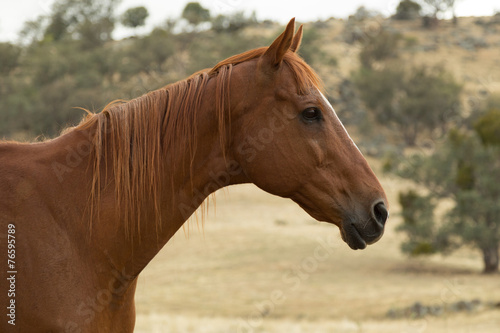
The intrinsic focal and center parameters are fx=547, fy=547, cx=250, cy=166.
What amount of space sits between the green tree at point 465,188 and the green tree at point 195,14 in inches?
1937

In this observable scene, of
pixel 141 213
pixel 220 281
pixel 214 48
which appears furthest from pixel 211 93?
pixel 214 48

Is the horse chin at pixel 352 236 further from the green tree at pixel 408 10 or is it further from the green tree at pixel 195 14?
the green tree at pixel 408 10

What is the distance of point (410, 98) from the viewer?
52156mm

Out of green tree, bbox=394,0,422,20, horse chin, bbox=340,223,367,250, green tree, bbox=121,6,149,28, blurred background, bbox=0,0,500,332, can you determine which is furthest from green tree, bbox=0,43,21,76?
green tree, bbox=394,0,422,20

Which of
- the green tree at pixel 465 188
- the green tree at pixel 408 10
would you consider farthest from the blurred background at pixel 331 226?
the green tree at pixel 408 10

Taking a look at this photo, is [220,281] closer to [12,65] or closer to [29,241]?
[29,241]

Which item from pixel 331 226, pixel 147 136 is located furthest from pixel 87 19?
pixel 147 136

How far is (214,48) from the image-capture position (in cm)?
5284

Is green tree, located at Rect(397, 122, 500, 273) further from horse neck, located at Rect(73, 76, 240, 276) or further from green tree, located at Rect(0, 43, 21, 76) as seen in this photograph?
green tree, located at Rect(0, 43, 21, 76)

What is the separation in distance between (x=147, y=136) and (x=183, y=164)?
0.23m

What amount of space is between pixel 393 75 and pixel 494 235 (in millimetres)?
34787

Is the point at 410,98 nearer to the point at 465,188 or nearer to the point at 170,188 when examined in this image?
the point at 465,188

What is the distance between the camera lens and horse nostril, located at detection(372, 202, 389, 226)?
2.77 m

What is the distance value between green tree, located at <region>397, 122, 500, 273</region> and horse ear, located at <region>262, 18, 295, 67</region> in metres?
21.7
